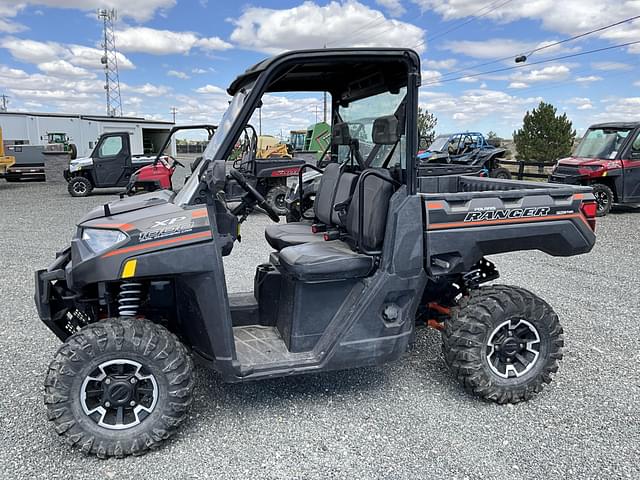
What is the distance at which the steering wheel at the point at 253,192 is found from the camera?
116 inches

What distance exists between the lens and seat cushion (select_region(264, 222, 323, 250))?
12.9ft

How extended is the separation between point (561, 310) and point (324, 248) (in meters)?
2.88

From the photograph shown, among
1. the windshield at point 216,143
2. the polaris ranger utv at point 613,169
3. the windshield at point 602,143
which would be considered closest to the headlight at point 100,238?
the windshield at point 216,143

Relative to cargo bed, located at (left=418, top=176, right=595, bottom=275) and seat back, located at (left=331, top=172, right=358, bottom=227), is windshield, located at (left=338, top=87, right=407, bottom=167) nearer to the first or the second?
seat back, located at (left=331, top=172, right=358, bottom=227)

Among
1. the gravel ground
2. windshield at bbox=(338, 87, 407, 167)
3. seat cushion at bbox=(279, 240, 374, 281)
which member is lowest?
the gravel ground

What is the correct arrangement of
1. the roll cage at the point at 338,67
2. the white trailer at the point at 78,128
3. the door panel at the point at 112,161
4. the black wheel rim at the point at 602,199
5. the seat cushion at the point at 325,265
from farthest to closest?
the white trailer at the point at 78,128, the door panel at the point at 112,161, the black wheel rim at the point at 602,199, the seat cushion at the point at 325,265, the roll cage at the point at 338,67

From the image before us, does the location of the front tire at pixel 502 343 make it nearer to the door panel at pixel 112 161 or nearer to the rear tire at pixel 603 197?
the rear tire at pixel 603 197

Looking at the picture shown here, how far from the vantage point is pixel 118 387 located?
2.78 metres

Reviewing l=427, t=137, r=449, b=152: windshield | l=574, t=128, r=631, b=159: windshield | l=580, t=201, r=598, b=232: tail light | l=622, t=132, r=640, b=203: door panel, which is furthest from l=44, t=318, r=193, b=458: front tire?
l=427, t=137, r=449, b=152: windshield

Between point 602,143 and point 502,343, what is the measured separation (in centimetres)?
1020

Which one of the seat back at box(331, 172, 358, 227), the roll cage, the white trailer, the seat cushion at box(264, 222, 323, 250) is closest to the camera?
the roll cage

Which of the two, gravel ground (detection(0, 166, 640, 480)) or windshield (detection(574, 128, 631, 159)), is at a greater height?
windshield (detection(574, 128, 631, 159))

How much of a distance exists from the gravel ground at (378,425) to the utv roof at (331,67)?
6.47 feet

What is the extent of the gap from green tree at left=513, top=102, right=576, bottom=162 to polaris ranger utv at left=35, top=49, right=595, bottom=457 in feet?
77.5
